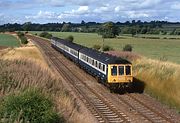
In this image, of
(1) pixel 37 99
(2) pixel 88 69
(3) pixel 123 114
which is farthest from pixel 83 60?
(1) pixel 37 99

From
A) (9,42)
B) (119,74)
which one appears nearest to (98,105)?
(119,74)

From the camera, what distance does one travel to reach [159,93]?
2791 cm

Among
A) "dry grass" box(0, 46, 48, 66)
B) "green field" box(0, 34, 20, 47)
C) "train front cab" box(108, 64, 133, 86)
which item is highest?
"train front cab" box(108, 64, 133, 86)

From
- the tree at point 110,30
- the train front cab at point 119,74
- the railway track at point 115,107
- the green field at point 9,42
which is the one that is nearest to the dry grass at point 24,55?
the railway track at point 115,107

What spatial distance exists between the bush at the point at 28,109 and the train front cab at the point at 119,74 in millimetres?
13069

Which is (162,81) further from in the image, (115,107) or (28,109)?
(28,109)

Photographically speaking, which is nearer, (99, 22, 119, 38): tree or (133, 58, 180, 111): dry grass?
(133, 58, 180, 111): dry grass

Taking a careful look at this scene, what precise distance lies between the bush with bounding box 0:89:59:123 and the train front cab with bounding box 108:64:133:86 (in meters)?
13.1

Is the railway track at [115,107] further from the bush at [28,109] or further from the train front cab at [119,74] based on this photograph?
the bush at [28,109]

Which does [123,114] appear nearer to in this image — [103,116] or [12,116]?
[103,116]

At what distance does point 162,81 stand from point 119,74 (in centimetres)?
307

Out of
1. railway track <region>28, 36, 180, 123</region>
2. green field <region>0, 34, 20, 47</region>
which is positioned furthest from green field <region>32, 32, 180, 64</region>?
railway track <region>28, 36, 180, 123</region>

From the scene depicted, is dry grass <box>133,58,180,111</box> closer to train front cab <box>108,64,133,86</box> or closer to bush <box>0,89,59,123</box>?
train front cab <box>108,64,133,86</box>

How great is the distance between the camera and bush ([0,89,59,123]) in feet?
51.6
